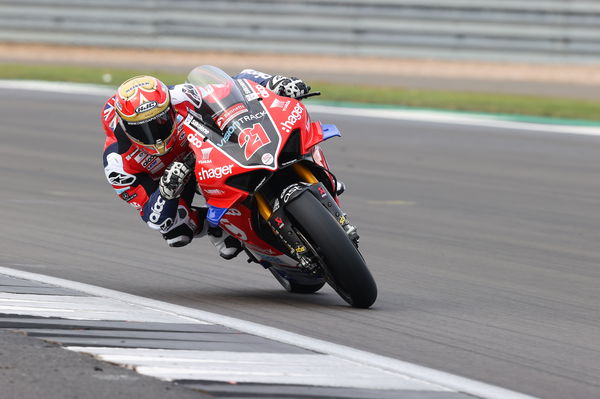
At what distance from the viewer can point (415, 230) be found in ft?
34.5

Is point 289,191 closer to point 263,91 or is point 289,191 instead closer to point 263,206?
point 263,206

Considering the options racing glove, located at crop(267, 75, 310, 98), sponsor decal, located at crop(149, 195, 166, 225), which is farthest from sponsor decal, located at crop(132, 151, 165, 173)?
racing glove, located at crop(267, 75, 310, 98)

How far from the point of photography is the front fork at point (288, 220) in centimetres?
666

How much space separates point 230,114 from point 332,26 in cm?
2054

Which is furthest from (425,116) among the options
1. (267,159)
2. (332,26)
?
(267,159)

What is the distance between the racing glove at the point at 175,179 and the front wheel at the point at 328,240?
2.26ft

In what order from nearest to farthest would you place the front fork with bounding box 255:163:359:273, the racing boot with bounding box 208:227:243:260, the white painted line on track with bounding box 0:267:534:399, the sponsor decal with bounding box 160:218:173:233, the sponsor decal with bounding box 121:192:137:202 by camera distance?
1. the white painted line on track with bounding box 0:267:534:399
2. the front fork with bounding box 255:163:359:273
3. the sponsor decal with bounding box 160:218:173:233
4. the sponsor decal with bounding box 121:192:137:202
5. the racing boot with bounding box 208:227:243:260

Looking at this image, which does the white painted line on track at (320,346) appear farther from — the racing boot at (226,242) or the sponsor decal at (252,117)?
the sponsor decal at (252,117)

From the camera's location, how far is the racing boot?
24.5 ft

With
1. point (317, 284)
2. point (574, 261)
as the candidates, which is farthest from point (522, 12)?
point (317, 284)

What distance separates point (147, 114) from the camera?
694cm

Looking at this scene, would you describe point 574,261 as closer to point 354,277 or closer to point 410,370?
point 354,277

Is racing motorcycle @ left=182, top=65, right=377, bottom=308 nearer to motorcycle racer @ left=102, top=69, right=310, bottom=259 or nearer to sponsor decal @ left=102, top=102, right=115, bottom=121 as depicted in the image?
motorcycle racer @ left=102, top=69, right=310, bottom=259

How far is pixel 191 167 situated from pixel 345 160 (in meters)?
8.64
